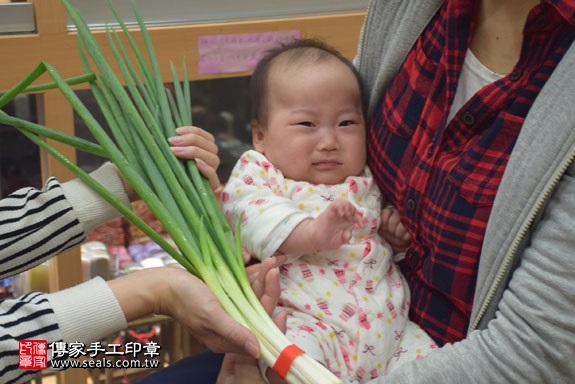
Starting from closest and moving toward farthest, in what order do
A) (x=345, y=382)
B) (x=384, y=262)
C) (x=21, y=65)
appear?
(x=345, y=382) < (x=384, y=262) < (x=21, y=65)

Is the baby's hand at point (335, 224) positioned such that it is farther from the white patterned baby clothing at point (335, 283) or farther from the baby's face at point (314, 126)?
the baby's face at point (314, 126)

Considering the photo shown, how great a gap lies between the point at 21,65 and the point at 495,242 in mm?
1279

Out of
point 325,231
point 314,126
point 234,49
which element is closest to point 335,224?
point 325,231

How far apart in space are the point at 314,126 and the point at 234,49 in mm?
688

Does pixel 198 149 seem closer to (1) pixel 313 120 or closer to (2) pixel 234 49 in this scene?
(1) pixel 313 120

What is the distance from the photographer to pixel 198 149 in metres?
1.31

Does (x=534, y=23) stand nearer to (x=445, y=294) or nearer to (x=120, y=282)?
(x=445, y=294)

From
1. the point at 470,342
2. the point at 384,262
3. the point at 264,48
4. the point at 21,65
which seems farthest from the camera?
the point at 264,48

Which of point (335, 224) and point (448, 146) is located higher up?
point (448, 146)

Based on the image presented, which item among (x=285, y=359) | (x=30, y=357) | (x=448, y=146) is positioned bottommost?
(x=30, y=357)

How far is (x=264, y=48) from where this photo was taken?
2082 mm

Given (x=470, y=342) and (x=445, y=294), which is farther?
(x=445, y=294)

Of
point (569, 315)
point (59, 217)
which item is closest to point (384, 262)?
point (569, 315)

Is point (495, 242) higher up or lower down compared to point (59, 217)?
higher up
